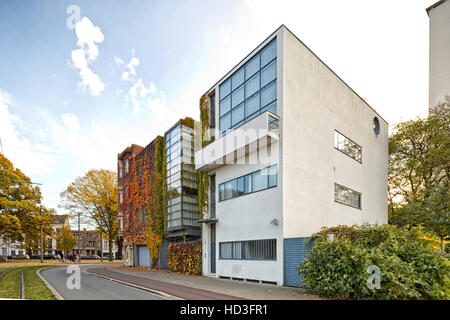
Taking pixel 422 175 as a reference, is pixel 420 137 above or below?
above

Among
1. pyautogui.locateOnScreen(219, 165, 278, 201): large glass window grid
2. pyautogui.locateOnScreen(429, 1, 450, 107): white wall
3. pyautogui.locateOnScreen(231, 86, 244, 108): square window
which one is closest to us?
pyautogui.locateOnScreen(219, 165, 278, 201): large glass window grid

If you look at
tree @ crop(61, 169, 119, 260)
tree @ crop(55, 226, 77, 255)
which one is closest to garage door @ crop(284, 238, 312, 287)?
tree @ crop(61, 169, 119, 260)

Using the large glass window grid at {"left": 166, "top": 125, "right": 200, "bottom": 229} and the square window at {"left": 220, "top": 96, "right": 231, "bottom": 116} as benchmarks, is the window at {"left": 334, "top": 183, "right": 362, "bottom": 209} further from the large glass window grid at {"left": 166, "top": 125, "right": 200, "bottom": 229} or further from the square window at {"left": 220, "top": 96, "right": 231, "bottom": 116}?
the large glass window grid at {"left": 166, "top": 125, "right": 200, "bottom": 229}

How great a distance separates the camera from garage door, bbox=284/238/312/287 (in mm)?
12484

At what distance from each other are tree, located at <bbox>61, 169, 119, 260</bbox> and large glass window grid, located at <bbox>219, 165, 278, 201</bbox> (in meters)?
29.5

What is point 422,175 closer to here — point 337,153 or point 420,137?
point 420,137

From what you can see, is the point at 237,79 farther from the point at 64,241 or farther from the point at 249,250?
the point at 64,241

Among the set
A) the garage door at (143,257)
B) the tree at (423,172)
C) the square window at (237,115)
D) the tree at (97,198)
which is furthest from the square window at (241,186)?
the tree at (97,198)

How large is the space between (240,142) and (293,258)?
246 inches

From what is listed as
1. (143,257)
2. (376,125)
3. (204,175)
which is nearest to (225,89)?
(204,175)

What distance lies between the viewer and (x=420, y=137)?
26.2 meters

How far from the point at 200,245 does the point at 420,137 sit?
20820 millimetres

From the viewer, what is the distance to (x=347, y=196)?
19203mm
